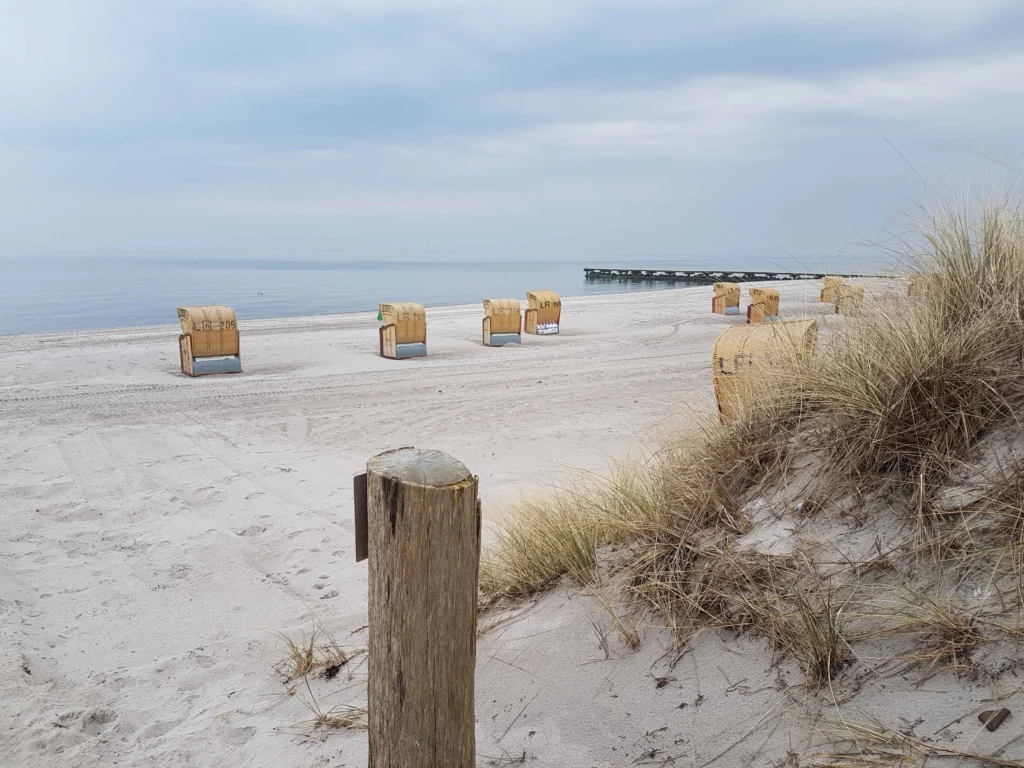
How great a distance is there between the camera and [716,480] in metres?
3.53

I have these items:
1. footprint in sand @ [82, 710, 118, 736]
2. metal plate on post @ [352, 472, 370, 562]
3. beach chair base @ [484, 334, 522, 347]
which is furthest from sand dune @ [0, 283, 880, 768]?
beach chair base @ [484, 334, 522, 347]

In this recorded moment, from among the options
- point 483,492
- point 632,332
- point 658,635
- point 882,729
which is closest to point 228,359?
point 483,492

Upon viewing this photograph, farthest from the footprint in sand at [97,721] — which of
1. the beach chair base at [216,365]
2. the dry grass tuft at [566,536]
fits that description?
the beach chair base at [216,365]

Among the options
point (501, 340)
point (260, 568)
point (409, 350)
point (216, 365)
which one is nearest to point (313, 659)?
point (260, 568)

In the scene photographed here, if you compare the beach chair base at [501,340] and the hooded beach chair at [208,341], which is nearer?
the hooded beach chair at [208,341]

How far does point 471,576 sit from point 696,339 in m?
15.1

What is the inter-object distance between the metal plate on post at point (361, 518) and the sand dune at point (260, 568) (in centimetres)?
105

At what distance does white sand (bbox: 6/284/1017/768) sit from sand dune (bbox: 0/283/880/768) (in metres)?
0.01

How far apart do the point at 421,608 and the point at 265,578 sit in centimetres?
315

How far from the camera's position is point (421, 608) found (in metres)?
1.97

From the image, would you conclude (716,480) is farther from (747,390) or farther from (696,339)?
(696,339)

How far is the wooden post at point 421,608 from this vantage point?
191 centimetres

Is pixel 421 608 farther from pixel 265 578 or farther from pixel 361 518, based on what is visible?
pixel 265 578

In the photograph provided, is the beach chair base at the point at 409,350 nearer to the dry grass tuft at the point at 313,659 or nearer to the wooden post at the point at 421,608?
the dry grass tuft at the point at 313,659
